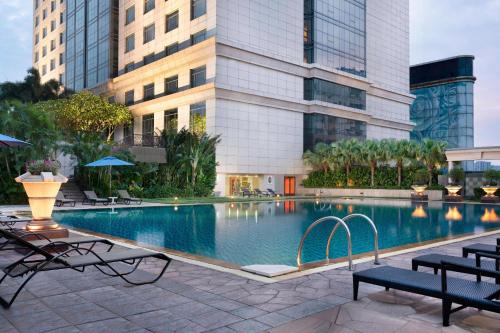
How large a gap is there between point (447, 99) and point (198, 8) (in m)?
58.2

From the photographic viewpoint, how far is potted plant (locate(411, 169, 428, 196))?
35906mm

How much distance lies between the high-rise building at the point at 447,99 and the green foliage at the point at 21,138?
7264 centimetres

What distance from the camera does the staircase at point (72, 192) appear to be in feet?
91.4

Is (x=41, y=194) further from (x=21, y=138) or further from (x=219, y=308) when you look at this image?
(x=21, y=138)

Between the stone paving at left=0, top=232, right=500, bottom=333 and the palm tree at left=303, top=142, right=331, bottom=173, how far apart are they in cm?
3753

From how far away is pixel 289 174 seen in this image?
45.2 meters

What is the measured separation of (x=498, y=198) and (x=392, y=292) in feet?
104

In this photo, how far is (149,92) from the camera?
48.0m

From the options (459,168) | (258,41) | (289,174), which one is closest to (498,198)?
(459,168)

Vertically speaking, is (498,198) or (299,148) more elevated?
(299,148)

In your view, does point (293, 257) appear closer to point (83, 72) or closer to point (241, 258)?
point (241, 258)

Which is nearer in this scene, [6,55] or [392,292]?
[392,292]

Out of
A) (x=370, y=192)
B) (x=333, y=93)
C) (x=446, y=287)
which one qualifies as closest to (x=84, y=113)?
(x=333, y=93)

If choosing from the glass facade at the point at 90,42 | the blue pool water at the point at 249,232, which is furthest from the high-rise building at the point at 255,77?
the blue pool water at the point at 249,232
